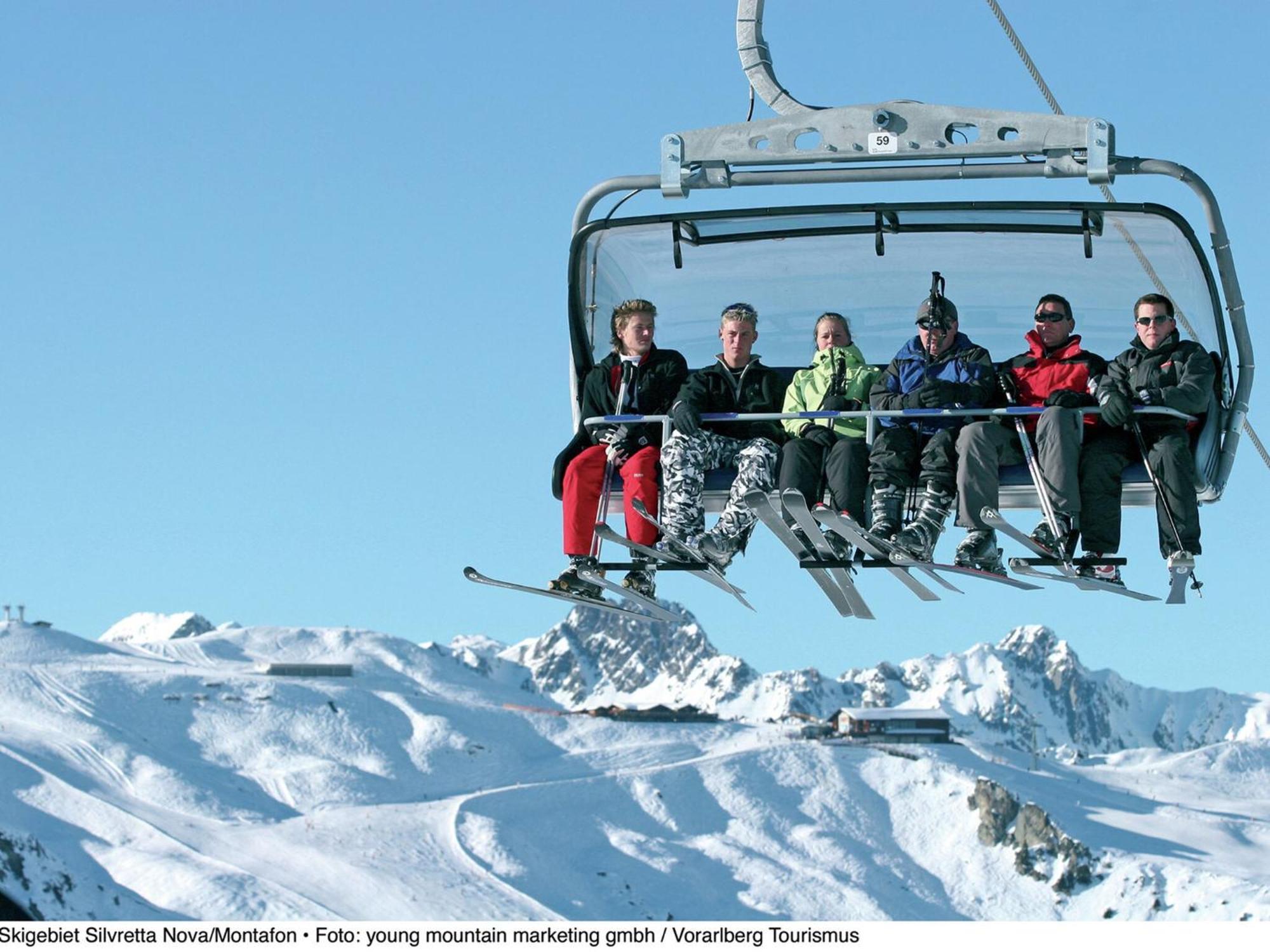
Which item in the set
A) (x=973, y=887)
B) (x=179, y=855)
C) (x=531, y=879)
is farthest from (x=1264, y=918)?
(x=179, y=855)

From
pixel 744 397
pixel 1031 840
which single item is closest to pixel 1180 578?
pixel 744 397

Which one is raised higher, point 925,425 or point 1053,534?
Answer: point 925,425

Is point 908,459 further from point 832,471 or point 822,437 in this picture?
point 822,437

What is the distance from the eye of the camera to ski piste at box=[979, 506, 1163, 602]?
13344 mm

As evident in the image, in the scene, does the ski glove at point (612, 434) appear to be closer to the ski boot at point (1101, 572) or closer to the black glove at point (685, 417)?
the black glove at point (685, 417)

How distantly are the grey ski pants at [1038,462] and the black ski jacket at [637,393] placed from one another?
2.04 meters

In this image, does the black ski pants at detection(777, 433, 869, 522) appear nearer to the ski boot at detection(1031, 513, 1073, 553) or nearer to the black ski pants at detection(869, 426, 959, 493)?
the black ski pants at detection(869, 426, 959, 493)

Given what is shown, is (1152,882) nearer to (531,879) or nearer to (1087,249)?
(531,879)

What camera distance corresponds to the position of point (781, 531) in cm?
1417

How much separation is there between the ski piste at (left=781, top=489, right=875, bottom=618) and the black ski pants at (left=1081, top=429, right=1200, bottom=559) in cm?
153

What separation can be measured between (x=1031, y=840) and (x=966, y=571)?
17744 cm

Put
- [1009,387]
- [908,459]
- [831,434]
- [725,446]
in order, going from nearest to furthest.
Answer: [908,459] < [1009,387] < [831,434] < [725,446]

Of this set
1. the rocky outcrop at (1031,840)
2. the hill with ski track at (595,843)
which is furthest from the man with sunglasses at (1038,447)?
the rocky outcrop at (1031,840)

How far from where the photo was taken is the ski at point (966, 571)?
13133 mm
